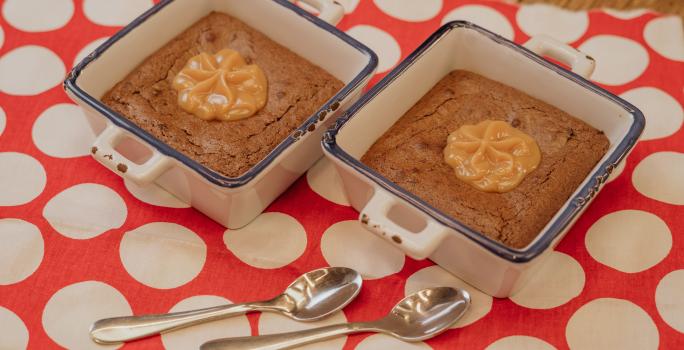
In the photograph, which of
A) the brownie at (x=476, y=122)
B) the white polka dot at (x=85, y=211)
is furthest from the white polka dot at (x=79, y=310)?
the brownie at (x=476, y=122)

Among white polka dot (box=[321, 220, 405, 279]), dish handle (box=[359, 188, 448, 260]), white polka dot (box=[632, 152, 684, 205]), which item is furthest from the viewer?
white polka dot (box=[632, 152, 684, 205])

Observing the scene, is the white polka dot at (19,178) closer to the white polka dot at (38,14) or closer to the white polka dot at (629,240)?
the white polka dot at (38,14)

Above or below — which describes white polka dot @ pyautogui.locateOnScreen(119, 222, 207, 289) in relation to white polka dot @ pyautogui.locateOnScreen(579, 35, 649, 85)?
Result: below

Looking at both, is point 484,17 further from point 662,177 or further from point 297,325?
point 297,325

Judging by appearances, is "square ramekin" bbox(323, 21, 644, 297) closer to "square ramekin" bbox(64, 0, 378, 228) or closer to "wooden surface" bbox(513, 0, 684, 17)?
"square ramekin" bbox(64, 0, 378, 228)

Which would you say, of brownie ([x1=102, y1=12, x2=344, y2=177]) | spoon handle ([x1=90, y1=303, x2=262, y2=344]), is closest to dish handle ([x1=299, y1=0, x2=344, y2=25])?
brownie ([x1=102, y1=12, x2=344, y2=177])

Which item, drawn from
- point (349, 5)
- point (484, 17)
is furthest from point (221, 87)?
point (484, 17)

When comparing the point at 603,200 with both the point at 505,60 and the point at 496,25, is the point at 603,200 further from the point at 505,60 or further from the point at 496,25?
the point at 496,25
